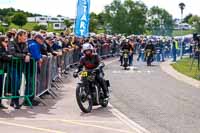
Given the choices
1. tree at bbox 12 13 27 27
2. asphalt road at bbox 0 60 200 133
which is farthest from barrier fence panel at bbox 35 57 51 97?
tree at bbox 12 13 27 27

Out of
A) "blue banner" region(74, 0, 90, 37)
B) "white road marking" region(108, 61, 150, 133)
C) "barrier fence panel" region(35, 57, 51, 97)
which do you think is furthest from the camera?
"blue banner" region(74, 0, 90, 37)

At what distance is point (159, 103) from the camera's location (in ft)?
49.6

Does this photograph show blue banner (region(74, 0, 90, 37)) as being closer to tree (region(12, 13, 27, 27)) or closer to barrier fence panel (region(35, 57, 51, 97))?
barrier fence panel (region(35, 57, 51, 97))

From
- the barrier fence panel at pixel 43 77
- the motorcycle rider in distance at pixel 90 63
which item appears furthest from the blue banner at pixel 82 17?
the motorcycle rider in distance at pixel 90 63

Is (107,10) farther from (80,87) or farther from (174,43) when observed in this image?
(80,87)

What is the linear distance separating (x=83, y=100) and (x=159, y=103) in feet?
8.71

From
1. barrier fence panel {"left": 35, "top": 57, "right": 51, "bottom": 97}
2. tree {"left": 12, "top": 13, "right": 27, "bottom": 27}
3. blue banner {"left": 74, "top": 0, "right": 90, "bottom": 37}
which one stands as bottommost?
barrier fence panel {"left": 35, "top": 57, "right": 51, "bottom": 97}

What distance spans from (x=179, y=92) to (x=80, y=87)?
19.2 ft

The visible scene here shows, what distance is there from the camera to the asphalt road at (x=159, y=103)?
11.5 metres

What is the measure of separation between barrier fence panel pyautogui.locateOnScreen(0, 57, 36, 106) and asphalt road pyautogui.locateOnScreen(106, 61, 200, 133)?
7.60 feet

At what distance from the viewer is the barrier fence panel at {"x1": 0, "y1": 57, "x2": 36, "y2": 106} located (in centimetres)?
1325

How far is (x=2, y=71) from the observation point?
13195 mm

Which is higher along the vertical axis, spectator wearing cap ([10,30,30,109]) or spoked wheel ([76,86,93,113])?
spectator wearing cap ([10,30,30,109])

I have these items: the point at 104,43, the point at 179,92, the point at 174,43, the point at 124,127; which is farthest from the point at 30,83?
the point at 174,43
